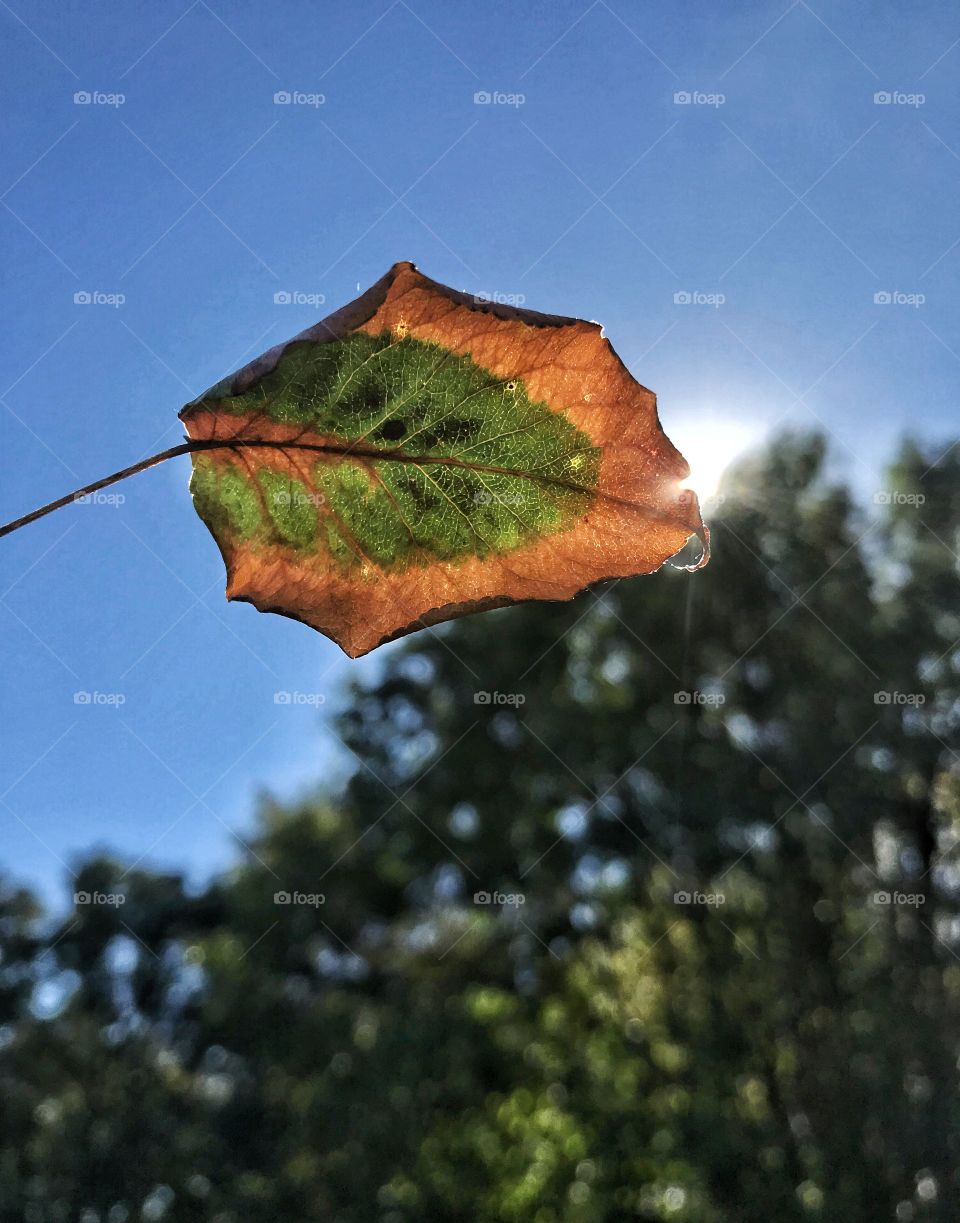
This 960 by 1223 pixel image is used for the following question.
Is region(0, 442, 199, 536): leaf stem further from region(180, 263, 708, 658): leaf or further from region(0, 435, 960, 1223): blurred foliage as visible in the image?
region(0, 435, 960, 1223): blurred foliage

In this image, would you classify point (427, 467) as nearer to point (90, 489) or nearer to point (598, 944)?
point (90, 489)

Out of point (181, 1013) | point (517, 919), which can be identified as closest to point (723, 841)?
point (517, 919)

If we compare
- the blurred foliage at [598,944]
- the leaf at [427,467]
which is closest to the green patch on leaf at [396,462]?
the leaf at [427,467]

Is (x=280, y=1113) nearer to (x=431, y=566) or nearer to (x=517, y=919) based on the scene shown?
(x=517, y=919)

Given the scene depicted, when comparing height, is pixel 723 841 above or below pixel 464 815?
above

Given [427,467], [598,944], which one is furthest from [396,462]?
[598,944]

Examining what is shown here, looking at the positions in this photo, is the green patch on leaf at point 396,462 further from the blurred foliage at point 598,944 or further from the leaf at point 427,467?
the blurred foliage at point 598,944
